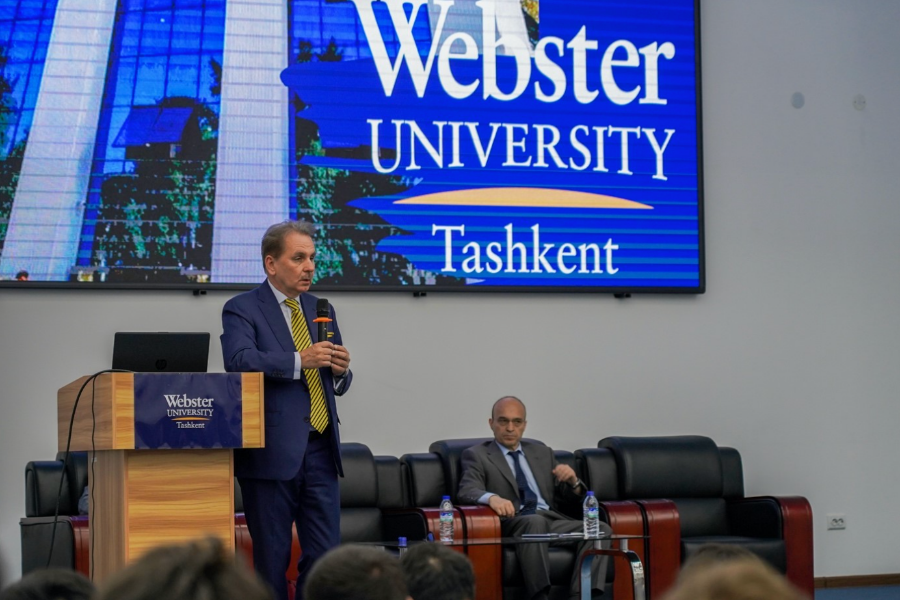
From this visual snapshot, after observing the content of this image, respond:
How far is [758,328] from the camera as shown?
6832 mm

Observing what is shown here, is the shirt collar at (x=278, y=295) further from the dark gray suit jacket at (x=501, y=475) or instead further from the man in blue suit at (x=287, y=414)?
the dark gray suit jacket at (x=501, y=475)

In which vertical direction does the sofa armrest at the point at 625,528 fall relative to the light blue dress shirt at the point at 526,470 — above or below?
below

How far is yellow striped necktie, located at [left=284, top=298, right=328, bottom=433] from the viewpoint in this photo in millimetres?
3672

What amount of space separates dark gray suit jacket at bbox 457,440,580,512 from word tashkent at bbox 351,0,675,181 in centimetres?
159

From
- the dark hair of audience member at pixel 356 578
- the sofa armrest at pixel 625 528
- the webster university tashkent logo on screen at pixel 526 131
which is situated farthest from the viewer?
the webster university tashkent logo on screen at pixel 526 131

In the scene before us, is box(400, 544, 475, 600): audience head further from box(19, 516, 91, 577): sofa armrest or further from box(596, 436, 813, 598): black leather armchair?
box(596, 436, 813, 598): black leather armchair

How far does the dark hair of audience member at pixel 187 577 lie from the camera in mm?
990

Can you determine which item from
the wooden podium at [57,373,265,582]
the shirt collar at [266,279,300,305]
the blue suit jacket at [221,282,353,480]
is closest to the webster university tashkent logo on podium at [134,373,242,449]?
the wooden podium at [57,373,265,582]

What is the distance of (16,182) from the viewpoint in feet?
19.0

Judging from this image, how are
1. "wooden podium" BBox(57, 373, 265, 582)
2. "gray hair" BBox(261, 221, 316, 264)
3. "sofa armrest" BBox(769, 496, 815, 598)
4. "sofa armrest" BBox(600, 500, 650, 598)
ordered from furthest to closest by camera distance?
"sofa armrest" BBox(769, 496, 815, 598) < "sofa armrest" BBox(600, 500, 650, 598) < "gray hair" BBox(261, 221, 316, 264) < "wooden podium" BBox(57, 373, 265, 582)

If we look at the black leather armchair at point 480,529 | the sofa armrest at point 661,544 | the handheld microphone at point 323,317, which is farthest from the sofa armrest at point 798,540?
the handheld microphone at point 323,317

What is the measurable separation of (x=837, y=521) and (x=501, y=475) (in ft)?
7.58

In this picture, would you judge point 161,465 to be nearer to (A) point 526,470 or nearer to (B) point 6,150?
(A) point 526,470

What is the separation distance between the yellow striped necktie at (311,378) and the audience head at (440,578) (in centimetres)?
143
